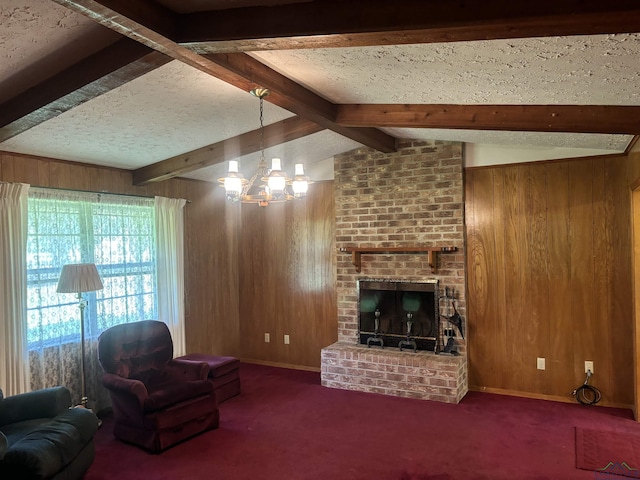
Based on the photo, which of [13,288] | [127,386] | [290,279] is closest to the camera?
[127,386]

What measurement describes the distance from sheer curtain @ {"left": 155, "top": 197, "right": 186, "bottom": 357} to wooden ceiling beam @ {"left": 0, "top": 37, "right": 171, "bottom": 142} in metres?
2.14

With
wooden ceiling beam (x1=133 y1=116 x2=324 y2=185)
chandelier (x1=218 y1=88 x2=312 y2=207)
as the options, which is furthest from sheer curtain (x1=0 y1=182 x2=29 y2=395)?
chandelier (x1=218 y1=88 x2=312 y2=207)

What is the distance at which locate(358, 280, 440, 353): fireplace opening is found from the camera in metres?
4.92

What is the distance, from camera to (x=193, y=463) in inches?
131

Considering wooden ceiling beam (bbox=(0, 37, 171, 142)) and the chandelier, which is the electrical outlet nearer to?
the chandelier

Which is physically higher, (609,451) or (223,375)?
(223,375)

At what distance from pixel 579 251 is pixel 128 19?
4.21m

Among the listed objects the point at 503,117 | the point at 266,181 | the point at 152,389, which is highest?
the point at 503,117

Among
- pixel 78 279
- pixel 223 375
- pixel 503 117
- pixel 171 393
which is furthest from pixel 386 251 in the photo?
pixel 78 279

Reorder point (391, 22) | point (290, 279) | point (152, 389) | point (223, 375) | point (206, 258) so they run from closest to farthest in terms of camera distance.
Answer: point (391, 22)
point (152, 389)
point (223, 375)
point (206, 258)
point (290, 279)

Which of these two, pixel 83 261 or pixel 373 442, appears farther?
pixel 83 261

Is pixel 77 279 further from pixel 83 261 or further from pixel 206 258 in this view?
pixel 206 258

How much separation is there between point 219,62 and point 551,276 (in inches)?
145

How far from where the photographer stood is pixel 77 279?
12.3ft
